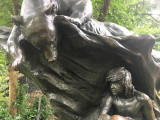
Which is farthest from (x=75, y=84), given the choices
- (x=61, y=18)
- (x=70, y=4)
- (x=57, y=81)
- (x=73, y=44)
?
(x=70, y=4)

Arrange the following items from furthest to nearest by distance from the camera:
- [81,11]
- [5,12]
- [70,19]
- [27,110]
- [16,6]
Result: [5,12]
[16,6]
[27,110]
[81,11]
[70,19]

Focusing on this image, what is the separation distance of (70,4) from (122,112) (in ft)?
4.68

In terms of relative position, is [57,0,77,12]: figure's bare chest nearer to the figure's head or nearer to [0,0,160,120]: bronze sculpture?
[0,0,160,120]: bronze sculpture

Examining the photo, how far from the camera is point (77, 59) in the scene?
6.48 ft

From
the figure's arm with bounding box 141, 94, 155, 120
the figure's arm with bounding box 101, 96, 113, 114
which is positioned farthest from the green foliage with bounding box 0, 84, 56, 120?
the figure's arm with bounding box 141, 94, 155, 120

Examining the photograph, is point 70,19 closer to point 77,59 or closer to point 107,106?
point 77,59

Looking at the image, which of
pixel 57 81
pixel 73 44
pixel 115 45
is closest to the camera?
pixel 115 45

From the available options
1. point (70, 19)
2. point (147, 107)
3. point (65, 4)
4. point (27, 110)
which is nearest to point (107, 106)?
point (147, 107)

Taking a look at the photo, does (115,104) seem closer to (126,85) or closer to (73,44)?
(126,85)

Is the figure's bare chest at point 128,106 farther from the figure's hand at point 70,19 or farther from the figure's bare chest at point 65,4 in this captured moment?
the figure's bare chest at point 65,4

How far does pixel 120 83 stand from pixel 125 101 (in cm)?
23

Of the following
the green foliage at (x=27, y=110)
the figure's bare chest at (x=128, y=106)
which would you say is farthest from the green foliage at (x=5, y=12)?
the figure's bare chest at (x=128, y=106)

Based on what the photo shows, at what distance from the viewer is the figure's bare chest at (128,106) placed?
179 cm

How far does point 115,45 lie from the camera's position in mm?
1735
